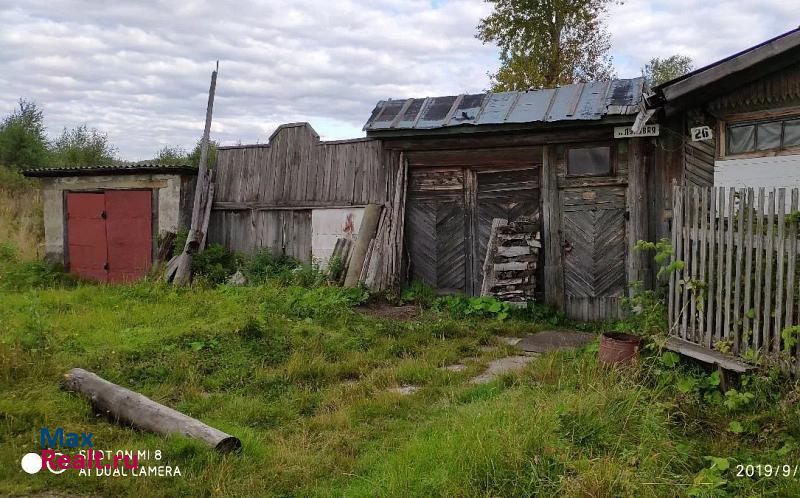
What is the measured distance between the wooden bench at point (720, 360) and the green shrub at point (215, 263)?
28.6ft

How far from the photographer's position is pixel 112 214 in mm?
12641

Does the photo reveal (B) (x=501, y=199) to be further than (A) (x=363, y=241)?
No

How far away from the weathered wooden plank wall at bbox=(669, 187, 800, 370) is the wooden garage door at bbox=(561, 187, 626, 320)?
10.7 ft

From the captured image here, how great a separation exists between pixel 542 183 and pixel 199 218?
23.6ft

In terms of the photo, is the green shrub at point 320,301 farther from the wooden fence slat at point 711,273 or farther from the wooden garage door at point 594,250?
the wooden fence slat at point 711,273

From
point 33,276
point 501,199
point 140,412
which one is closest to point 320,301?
point 501,199

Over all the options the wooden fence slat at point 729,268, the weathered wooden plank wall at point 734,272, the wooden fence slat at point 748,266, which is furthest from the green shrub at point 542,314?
the wooden fence slat at point 748,266

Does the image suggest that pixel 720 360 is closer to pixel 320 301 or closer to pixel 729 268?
pixel 729 268

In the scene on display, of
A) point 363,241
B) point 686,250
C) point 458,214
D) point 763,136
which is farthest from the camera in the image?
point 363,241

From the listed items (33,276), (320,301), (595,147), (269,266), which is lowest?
(320,301)

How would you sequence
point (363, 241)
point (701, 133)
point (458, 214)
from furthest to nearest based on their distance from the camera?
point (363, 241)
point (458, 214)
point (701, 133)

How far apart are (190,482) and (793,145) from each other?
24.1 feet

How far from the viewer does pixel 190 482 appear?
11.9ft

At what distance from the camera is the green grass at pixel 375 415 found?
11.3 ft
